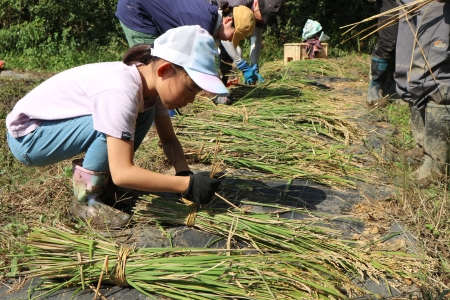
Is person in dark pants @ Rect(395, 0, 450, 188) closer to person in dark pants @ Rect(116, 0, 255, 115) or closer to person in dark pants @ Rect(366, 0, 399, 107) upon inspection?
person in dark pants @ Rect(116, 0, 255, 115)

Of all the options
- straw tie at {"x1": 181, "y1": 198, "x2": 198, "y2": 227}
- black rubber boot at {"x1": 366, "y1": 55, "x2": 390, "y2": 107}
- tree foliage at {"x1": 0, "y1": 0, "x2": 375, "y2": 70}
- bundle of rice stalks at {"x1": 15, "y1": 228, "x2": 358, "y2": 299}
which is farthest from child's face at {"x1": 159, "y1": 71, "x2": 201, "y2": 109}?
tree foliage at {"x1": 0, "y1": 0, "x2": 375, "y2": 70}

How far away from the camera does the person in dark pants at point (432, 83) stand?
286 centimetres

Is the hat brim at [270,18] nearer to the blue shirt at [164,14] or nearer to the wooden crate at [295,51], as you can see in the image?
the blue shirt at [164,14]

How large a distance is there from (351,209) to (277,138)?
867mm

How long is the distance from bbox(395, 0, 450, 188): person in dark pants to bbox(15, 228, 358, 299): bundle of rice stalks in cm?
126

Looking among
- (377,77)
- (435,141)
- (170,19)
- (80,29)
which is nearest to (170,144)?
(170,19)

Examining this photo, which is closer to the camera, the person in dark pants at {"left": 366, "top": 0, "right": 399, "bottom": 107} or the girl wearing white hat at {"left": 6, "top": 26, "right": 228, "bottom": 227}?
the girl wearing white hat at {"left": 6, "top": 26, "right": 228, "bottom": 227}

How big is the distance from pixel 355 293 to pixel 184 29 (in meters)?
1.15

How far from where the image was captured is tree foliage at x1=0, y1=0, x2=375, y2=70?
7.80 meters

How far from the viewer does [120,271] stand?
6.13ft

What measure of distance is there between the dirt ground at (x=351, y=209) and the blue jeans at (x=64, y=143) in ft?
1.12

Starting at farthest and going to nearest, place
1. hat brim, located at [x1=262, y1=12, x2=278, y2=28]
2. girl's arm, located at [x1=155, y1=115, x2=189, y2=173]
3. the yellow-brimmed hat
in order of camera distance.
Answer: hat brim, located at [x1=262, y1=12, x2=278, y2=28]
the yellow-brimmed hat
girl's arm, located at [x1=155, y1=115, x2=189, y2=173]

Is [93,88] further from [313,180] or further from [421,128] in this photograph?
[421,128]

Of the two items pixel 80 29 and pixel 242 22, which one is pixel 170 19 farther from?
pixel 80 29
